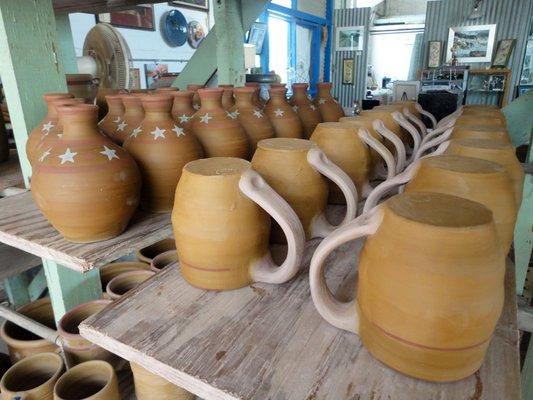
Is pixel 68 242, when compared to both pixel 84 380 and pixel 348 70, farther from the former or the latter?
pixel 348 70

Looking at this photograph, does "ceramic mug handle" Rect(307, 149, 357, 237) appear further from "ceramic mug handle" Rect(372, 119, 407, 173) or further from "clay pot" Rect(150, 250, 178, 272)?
"clay pot" Rect(150, 250, 178, 272)

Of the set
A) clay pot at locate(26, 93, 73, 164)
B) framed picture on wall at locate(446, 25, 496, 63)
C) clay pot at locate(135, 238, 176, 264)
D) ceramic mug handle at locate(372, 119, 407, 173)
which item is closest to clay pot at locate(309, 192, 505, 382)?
ceramic mug handle at locate(372, 119, 407, 173)

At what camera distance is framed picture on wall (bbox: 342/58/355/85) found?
9.52m

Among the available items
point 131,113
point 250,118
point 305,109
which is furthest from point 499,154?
point 131,113

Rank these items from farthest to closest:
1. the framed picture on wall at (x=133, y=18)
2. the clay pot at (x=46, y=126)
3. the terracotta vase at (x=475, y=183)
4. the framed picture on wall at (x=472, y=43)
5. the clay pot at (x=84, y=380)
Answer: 1. the framed picture on wall at (x=472, y=43)
2. the framed picture on wall at (x=133, y=18)
3. the clay pot at (x=84, y=380)
4. the clay pot at (x=46, y=126)
5. the terracotta vase at (x=475, y=183)

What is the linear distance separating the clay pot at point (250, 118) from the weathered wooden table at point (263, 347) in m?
0.53

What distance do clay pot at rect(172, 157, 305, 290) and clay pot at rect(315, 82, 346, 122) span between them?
83 cm

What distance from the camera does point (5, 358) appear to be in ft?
5.21

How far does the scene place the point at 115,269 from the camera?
155cm

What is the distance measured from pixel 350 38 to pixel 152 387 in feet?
32.5

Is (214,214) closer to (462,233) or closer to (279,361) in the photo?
(279,361)

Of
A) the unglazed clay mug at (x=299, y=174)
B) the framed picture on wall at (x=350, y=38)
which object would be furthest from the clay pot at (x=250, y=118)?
the framed picture on wall at (x=350, y=38)

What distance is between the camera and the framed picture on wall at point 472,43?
27.1ft

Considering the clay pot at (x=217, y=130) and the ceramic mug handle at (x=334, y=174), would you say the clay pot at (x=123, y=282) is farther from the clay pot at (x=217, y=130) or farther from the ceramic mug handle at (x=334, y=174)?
the ceramic mug handle at (x=334, y=174)
